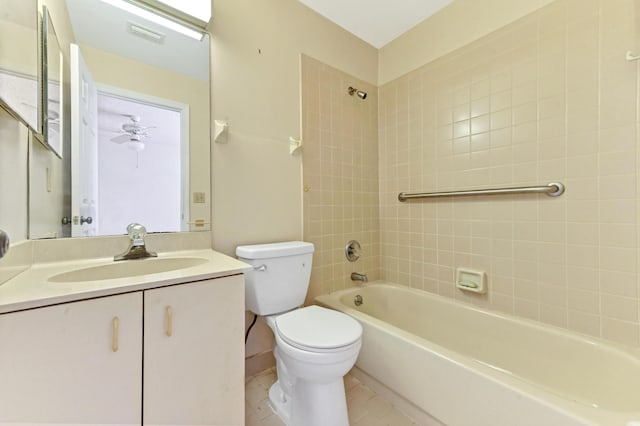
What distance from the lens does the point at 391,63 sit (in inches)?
81.8

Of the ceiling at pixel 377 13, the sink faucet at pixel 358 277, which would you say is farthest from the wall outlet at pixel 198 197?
the ceiling at pixel 377 13

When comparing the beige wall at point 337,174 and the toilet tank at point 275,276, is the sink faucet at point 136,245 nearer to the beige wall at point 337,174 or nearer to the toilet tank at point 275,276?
the toilet tank at point 275,276

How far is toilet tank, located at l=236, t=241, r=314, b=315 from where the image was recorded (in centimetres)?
129

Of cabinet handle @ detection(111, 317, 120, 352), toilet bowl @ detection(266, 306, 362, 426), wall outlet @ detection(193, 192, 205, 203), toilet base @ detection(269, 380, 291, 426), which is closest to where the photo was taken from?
cabinet handle @ detection(111, 317, 120, 352)

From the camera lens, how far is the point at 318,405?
1102 mm

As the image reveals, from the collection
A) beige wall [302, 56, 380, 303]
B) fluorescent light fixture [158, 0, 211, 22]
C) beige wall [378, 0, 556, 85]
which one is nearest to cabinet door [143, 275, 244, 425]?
beige wall [302, 56, 380, 303]

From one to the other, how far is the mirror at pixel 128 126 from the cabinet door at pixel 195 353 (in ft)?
1.79

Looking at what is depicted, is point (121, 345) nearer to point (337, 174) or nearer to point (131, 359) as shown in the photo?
Answer: point (131, 359)

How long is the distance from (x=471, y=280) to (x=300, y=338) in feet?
3.76

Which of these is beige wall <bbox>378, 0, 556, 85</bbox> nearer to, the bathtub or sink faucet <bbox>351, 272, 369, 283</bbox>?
sink faucet <bbox>351, 272, 369, 283</bbox>

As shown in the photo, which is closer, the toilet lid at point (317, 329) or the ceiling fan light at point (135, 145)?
the toilet lid at point (317, 329)

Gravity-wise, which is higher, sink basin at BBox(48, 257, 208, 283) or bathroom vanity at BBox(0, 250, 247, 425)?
sink basin at BBox(48, 257, 208, 283)

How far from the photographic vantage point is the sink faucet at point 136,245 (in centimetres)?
110

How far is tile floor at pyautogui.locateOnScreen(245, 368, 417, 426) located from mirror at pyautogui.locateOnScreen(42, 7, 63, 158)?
1.41 meters
